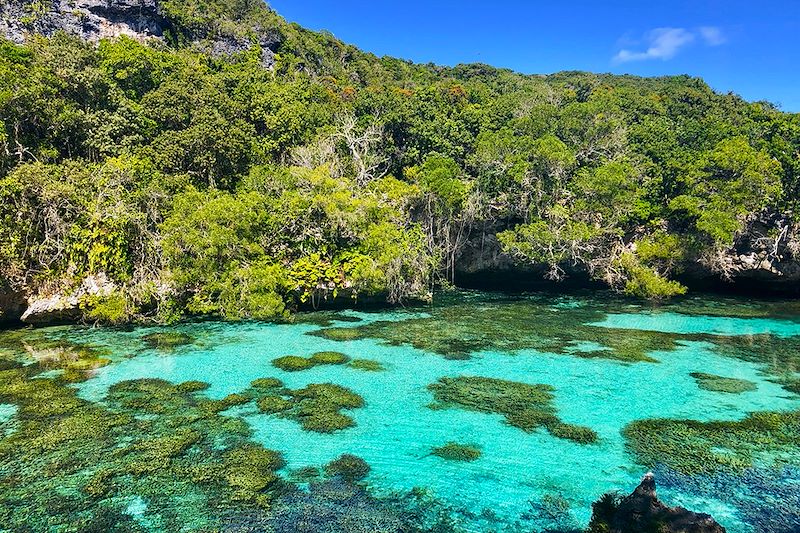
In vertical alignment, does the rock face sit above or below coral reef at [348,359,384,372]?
above

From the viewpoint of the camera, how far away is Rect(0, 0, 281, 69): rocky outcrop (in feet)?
138

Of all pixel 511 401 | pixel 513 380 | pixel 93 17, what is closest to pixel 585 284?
pixel 513 380

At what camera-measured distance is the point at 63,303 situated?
17.7m

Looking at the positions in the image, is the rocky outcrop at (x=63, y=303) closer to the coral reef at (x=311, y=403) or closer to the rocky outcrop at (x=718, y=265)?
the coral reef at (x=311, y=403)

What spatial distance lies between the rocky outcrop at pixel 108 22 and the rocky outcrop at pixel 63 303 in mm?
32836

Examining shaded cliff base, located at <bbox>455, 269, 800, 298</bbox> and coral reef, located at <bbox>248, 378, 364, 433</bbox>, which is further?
shaded cliff base, located at <bbox>455, 269, 800, 298</bbox>

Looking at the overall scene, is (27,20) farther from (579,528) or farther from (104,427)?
(579,528)

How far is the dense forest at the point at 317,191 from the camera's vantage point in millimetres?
18406

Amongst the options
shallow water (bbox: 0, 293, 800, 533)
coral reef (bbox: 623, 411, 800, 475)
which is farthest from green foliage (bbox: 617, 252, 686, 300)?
coral reef (bbox: 623, 411, 800, 475)

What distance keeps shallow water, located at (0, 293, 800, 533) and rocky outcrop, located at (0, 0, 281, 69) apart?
1424 inches

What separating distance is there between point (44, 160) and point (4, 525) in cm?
1694

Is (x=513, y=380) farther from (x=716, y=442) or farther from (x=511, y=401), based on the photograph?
(x=716, y=442)

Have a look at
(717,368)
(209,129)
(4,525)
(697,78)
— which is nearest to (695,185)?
(717,368)

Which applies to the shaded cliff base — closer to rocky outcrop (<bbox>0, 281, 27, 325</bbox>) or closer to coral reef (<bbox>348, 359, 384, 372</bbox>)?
coral reef (<bbox>348, 359, 384, 372</bbox>)
